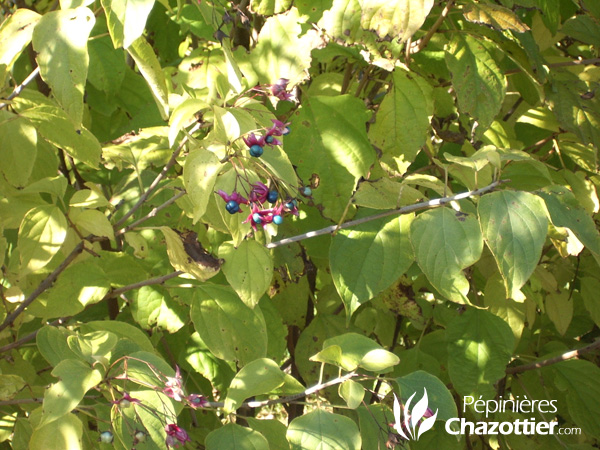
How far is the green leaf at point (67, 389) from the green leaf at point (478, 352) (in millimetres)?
1135

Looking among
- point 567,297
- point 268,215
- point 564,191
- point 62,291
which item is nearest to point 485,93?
point 564,191

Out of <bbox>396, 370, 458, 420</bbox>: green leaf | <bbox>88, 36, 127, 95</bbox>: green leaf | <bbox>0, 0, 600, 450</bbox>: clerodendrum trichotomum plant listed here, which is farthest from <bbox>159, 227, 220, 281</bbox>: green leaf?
<bbox>88, 36, 127, 95</bbox>: green leaf

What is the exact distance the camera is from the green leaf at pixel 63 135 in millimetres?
1381

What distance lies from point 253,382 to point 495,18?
0.95 meters

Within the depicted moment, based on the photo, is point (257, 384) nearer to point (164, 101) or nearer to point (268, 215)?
point (268, 215)

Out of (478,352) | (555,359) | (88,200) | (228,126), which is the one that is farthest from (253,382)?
(555,359)

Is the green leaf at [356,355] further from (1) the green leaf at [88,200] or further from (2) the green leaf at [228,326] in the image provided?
(1) the green leaf at [88,200]

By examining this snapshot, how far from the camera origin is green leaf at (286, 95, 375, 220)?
151cm

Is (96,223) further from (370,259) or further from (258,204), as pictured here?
(370,259)

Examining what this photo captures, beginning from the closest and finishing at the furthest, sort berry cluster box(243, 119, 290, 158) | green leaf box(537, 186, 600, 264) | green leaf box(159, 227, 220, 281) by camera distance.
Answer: berry cluster box(243, 119, 290, 158) → green leaf box(537, 186, 600, 264) → green leaf box(159, 227, 220, 281)

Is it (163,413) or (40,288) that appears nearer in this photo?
(163,413)

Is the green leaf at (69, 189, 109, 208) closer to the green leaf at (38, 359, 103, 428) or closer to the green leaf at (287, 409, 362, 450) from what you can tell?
the green leaf at (38, 359, 103, 428)

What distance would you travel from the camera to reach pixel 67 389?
3.19ft

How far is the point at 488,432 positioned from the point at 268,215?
143 cm
